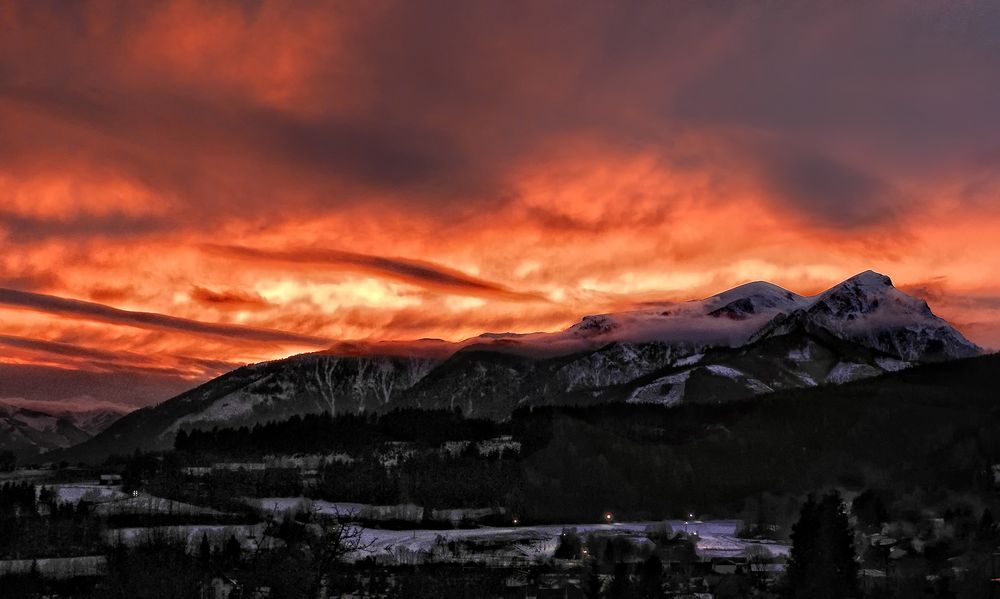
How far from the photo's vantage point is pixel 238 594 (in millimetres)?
186125

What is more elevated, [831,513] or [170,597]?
[831,513]

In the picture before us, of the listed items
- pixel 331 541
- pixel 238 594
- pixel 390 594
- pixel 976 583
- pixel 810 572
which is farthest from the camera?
pixel 390 594

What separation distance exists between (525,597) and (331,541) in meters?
141

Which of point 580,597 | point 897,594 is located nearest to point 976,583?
point 897,594

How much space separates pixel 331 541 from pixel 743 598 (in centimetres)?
13031

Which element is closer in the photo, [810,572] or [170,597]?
[810,572]

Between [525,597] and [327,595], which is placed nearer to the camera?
[327,595]

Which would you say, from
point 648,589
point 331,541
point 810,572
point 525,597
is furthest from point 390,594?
point 331,541

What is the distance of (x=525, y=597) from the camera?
655 feet

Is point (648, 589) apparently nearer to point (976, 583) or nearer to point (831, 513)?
point (831, 513)

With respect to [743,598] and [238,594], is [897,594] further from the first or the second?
[238,594]

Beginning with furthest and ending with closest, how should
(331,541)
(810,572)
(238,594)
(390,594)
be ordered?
1. (390,594)
2. (238,594)
3. (810,572)
4. (331,541)

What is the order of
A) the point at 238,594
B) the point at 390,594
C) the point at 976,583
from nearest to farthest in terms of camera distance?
the point at 976,583
the point at 238,594
the point at 390,594

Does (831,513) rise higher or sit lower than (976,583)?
higher
